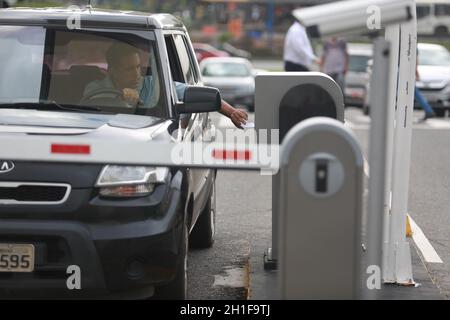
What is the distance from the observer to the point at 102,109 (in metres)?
6.13

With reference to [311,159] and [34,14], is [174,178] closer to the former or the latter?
[311,159]

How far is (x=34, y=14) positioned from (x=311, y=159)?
273cm

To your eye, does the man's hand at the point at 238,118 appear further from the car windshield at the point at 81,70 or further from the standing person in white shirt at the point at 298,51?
the standing person in white shirt at the point at 298,51

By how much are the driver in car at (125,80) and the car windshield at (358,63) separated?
19.7m

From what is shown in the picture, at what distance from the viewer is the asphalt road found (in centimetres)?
687

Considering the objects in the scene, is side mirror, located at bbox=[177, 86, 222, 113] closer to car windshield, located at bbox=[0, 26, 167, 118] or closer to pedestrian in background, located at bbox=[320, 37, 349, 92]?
car windshield, located at bbox=[0, 26, 167, 118]

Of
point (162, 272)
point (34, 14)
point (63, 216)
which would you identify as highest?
point (34, 14)

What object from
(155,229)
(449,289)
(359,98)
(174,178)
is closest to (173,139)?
(174,178)

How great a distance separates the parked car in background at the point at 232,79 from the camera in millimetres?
24562

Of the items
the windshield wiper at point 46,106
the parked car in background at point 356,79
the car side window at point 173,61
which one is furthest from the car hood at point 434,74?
the windshield wiper at point 46,106

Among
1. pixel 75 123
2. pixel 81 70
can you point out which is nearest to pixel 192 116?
pixel 81 70

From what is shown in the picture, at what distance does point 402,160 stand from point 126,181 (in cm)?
213

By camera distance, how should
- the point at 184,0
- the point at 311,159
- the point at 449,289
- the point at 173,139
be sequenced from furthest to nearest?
the point at 184,0, the point at 449,289, the point at 173,139, the point at 311,159

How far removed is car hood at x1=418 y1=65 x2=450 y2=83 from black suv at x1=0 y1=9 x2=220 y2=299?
16.3 m
